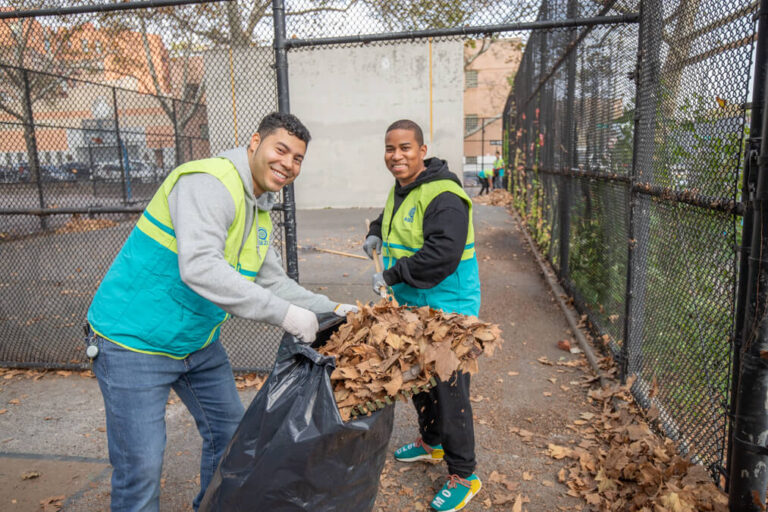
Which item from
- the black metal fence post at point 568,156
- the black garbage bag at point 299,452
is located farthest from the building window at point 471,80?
the black garbage bag at point 299,452

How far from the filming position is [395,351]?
2.07 m

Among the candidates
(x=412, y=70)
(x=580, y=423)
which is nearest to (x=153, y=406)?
(x=580, y=423)

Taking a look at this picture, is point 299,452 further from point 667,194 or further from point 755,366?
point 667,194

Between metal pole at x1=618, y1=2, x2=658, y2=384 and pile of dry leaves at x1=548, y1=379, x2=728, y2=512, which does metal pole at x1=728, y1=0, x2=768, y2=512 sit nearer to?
pile of dry leaves at x1=548, y1=379, x2=728, y2=512

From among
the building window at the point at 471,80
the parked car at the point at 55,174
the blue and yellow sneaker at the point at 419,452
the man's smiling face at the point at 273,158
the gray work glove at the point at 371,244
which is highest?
the building window at the point at 471,80

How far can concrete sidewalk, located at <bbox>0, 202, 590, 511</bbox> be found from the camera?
118 inches

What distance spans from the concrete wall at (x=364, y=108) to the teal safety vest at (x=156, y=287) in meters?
13.7

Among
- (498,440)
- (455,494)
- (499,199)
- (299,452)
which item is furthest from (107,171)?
(299,452)

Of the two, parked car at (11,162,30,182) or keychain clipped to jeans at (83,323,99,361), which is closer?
keychain clipped to jeans at (83,323,99,361)

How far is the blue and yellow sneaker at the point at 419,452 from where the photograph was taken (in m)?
3.27

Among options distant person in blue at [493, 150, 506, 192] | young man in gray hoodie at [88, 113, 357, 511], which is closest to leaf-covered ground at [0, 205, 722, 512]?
young man in gray hoodie at [88, 113, 357, 511]

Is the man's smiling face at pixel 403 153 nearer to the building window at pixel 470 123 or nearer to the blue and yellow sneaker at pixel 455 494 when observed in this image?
the blue and yellow sneaker at pixel 455 494

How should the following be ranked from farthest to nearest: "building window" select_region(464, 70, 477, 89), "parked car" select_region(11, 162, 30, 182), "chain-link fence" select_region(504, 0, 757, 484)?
1. "building window" select_region(464, 70, 477, 89)
2. "parked car" select_region(11, 162, 30, 182)
3. "chain-link fence" select_region(504, 0, 757, 484)

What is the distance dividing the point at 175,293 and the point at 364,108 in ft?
47.5
